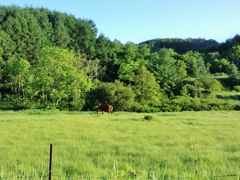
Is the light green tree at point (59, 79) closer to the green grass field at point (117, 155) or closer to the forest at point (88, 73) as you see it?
the forest at point (88, 73)

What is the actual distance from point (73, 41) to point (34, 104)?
27.0 meters

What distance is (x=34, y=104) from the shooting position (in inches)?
1698

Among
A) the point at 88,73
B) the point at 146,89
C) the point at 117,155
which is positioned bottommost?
the point at 117,155

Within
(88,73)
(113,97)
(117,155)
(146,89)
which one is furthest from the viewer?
(88,73)

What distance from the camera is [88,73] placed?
57.8 metres

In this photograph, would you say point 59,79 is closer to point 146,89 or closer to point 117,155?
point 146,89

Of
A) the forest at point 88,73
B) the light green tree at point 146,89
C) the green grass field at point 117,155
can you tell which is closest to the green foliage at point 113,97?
the forest at point 88,73

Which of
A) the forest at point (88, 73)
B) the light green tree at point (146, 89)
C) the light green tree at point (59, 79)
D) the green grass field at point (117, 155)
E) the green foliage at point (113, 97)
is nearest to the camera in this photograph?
the green grass field at point (117, 155)

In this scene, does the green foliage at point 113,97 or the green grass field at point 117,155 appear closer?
the green grass field at point 117,155

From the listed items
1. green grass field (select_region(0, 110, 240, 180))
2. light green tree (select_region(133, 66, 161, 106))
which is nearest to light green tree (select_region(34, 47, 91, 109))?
light green tree (select_region(133, 66, 161, 106))

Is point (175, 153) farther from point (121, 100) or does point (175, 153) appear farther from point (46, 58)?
point (46, 58)

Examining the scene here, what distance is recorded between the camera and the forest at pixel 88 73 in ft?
134

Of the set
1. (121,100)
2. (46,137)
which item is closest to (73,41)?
A: (121,100)

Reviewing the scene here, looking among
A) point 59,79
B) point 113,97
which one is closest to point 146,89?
point 113,97
